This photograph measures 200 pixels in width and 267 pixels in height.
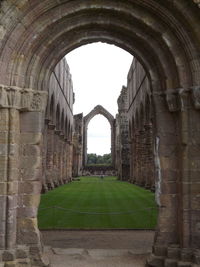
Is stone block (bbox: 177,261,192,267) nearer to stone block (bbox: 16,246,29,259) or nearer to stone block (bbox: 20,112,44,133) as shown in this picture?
stone block (bbox: 16,246,29,259)

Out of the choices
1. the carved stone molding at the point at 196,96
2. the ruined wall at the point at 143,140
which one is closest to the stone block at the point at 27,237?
the carved stone molding at the point at 196,96

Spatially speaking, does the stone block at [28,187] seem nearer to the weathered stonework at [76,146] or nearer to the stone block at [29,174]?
the stone block at [29,174]

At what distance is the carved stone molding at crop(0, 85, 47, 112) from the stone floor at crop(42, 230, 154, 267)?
9.13 ft

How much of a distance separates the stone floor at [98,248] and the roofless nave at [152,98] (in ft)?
2.17

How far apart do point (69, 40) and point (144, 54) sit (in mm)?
1469

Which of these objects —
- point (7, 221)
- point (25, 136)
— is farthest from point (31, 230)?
point (25, 136)

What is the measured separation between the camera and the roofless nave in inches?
219

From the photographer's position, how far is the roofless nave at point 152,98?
557 cm

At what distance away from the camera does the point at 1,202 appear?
5.54 meters

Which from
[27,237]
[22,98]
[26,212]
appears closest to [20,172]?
[26,212]

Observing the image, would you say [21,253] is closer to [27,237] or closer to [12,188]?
[27,237]

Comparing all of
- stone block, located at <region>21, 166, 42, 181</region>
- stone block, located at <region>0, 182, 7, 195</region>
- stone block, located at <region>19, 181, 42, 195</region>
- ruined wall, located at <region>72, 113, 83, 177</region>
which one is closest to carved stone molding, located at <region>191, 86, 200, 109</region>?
stone block, located at <region>21, 166, 42, 181</region>

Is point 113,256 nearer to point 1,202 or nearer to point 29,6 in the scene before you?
point 1,202

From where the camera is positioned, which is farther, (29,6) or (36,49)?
(36,49)
